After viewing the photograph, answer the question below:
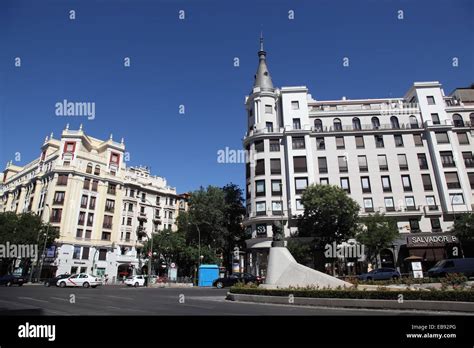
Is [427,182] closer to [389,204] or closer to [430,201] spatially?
[430,201]

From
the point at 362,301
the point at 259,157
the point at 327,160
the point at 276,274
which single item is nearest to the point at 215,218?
the point at 259,157

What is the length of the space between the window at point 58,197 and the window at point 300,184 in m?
38.6

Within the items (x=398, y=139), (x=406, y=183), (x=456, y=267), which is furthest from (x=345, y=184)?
(x=456, y=267)

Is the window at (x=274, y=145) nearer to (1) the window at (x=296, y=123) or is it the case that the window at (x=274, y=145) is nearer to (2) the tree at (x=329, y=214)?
(1) the window at (x=296, y=123)

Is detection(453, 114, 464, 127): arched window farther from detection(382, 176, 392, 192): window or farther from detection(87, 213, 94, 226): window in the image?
detection(87, 213, 94, 226): window

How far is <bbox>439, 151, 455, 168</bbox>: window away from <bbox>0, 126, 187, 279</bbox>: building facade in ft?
152

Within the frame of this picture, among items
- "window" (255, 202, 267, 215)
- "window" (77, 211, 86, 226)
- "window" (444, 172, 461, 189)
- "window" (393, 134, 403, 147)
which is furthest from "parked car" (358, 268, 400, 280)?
"window" (77, 211, 86, 226)

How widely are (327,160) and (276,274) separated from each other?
27145 millimetres

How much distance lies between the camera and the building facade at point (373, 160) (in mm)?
37031

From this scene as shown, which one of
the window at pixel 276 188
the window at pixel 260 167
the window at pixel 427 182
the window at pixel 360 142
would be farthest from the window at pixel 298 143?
the window at pixel 427 182

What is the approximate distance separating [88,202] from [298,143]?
37638 millimetres

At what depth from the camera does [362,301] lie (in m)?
11.5

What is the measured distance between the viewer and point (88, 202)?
169ft
